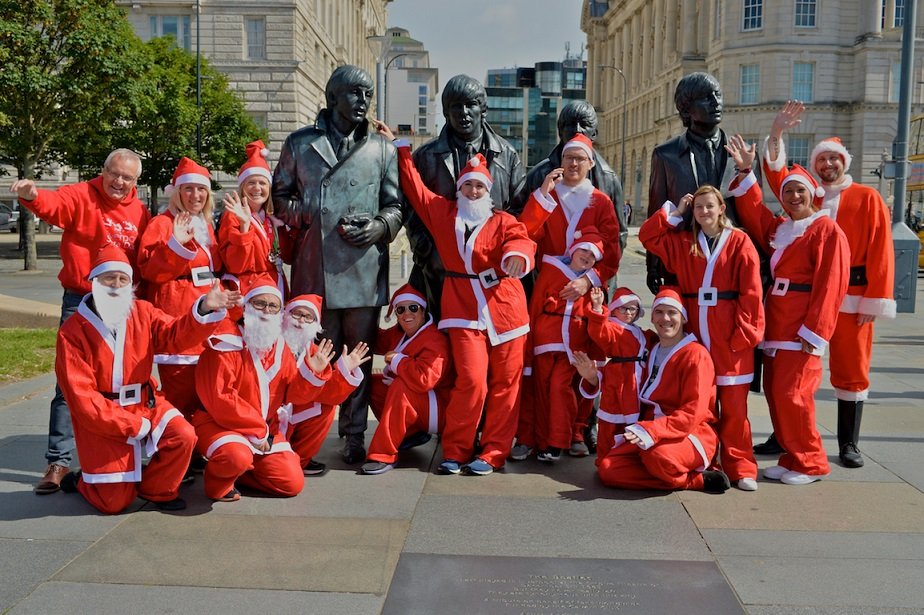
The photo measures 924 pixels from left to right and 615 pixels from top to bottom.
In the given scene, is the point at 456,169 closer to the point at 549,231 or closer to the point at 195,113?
the point at 549,231

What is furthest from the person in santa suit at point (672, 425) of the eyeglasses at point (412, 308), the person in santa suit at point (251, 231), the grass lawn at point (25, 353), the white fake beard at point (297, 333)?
the grass lawn at point (25, 353)

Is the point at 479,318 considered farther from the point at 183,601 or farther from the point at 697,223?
the point at 183,601

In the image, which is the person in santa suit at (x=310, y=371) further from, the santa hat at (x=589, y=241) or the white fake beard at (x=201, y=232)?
the santa hat at (x=589, y=241)

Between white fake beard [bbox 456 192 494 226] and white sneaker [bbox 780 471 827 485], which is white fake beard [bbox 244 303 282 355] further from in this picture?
white sneaker [bbox 780 471 827 485]

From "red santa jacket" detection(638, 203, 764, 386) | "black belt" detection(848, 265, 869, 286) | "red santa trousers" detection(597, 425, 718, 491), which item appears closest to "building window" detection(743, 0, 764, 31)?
"black belt" detection(848, 265, 869, 286)

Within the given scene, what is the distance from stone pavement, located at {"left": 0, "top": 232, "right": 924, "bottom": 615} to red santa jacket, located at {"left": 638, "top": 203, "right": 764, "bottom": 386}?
2.59 feet

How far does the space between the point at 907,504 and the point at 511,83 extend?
16989 cm

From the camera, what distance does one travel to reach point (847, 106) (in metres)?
55.9

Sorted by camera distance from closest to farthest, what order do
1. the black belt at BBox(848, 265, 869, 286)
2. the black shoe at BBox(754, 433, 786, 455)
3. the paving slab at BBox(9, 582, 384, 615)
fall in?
the paving slab at BBox(9, 582, 384, 615) → the black belt at BBox(848, 265, 869, 286) → the black shoe at BBox(754, 433, 786, 455)

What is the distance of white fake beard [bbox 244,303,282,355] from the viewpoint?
4.79 metres

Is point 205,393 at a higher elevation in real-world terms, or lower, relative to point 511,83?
lower

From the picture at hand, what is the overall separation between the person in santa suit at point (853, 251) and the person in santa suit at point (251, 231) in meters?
3.16

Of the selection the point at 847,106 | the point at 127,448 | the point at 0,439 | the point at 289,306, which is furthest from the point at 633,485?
the point at 847,106

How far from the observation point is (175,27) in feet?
135
